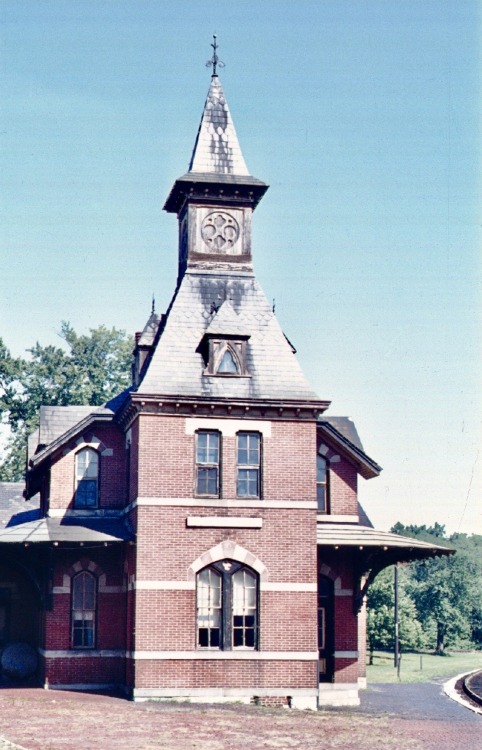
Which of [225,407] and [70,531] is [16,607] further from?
[225,407]

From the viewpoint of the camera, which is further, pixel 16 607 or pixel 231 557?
pixel 16 607

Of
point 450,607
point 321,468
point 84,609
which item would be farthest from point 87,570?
point 450,607

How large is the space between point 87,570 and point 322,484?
691cm

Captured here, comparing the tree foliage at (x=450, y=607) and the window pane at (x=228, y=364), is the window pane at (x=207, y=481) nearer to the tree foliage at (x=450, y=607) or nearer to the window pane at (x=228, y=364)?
the window pane at (x=228, y=364)

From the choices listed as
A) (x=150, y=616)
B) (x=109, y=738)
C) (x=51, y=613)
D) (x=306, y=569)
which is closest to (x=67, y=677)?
(x=51, y=613)

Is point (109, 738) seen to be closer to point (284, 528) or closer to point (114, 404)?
point (284, 528)

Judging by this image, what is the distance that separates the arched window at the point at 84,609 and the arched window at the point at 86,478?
198 cm

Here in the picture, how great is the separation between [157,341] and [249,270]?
338cm

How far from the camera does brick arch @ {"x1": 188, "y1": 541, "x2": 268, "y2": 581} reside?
24.1 meters

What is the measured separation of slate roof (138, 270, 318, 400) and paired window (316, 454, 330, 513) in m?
3.46

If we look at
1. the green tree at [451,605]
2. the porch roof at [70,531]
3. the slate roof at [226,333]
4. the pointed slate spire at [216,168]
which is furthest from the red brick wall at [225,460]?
the green tree at [451,605]

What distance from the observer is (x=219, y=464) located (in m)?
24.8

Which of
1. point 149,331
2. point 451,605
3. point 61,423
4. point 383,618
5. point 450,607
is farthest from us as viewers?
point 451,605

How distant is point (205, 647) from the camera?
23891 millimetres
